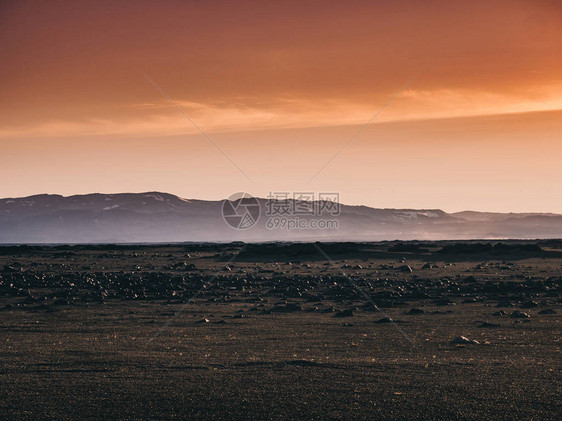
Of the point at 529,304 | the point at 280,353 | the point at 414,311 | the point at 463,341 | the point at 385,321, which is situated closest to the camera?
the point at 280,353

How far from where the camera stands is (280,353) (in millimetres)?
12430

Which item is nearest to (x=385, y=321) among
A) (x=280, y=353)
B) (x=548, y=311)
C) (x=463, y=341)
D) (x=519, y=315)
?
(x=463, y=341)

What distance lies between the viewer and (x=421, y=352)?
1245cm

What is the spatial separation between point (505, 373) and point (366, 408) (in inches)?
131

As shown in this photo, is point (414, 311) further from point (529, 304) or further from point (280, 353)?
point (280, 353)

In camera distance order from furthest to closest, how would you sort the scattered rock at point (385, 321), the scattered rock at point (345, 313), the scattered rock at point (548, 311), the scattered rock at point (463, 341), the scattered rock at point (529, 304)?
the scattered rock at point (529, 304) < the scattered rock at point (548, 311) < the scattered rock at point (345, 313) < the scattered rock at point (385, 321) < the scattered rock at point (463, 341)

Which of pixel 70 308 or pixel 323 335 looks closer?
pixel 323 335

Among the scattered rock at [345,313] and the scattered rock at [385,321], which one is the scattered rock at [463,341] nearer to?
the scattered rock at [385,321]

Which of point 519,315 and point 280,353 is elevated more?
point 519,315

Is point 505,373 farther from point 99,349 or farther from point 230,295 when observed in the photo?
point 230,295

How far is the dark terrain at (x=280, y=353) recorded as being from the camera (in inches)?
339

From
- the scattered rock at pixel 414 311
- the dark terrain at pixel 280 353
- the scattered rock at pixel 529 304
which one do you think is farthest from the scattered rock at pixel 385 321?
the scattered rock at pixel 529 304

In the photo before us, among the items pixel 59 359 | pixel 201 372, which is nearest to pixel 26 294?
pixel 59 359

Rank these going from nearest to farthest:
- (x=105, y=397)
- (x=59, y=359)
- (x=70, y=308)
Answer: (x=105, y=397)
(x=59, y=359)
(x=70, y=308)
